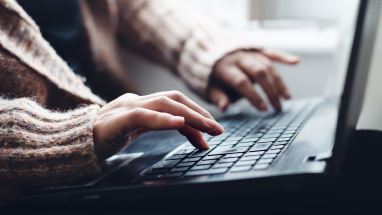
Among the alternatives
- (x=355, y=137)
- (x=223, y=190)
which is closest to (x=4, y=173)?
(x=223, y=190)

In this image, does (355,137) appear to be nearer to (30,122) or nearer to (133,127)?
(133,127)

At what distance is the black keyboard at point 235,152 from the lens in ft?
1.46

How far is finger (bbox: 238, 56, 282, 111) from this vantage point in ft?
2.76

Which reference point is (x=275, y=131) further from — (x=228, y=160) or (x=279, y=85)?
(x=279, y=85)

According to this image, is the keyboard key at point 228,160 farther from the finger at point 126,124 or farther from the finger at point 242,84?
the finger at point 242,84

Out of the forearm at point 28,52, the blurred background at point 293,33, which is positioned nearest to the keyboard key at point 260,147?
the forearm at point 28,52

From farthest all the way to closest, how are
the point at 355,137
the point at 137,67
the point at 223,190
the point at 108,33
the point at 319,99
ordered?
the point at 137,67, the point at 108,33, the point at 319,99, the point at 355,137, the point at 223,190

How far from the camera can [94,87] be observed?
1.01m

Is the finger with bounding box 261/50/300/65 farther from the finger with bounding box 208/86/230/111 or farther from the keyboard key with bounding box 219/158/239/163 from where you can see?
the keyboard key with bounding box 219/158/239/163

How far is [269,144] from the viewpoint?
0.52 m

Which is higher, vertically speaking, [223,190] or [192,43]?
[192,43]

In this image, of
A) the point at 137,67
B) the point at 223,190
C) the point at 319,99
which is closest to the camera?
the point at 223,190

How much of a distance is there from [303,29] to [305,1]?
0.29 ft

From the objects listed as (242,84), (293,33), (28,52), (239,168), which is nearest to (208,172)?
(239,168)
